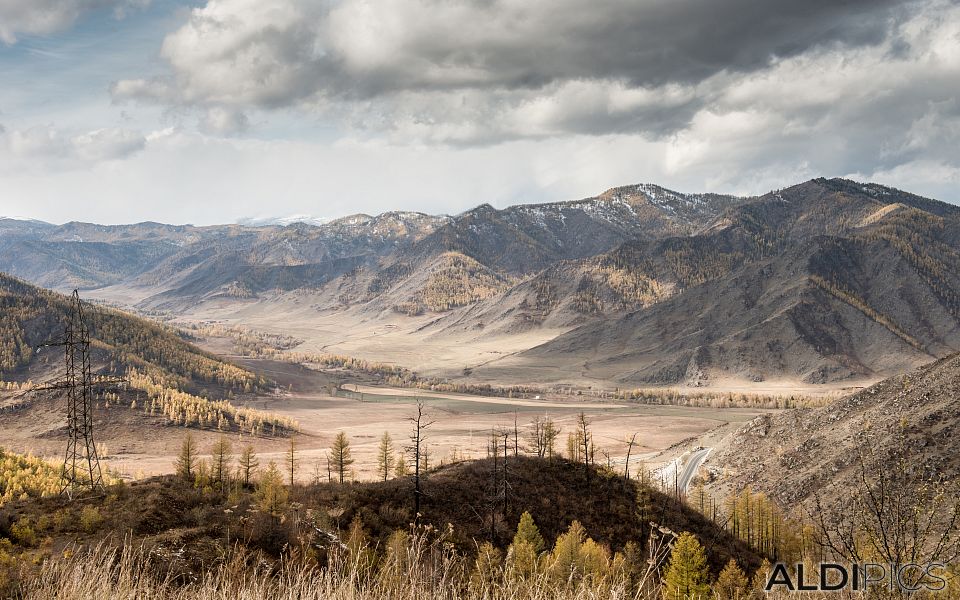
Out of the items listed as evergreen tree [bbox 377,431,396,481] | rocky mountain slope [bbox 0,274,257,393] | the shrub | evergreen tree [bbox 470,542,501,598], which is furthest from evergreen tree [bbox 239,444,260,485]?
rocky mountain slope [bbox 0,274,257,393]

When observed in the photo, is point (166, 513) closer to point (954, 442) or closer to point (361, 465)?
point (954, 442)

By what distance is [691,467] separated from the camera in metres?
96.8

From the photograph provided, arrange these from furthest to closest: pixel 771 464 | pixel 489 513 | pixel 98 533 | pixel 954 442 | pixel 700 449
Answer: pixel 700 449 → pixel 771 464 → pixel 954 442 → pixel 489 513 → pixel 98 533

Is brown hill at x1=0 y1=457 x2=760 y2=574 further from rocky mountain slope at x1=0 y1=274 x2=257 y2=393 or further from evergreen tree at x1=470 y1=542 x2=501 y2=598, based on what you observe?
rocky mountain slope at x1=0 y1=274 x2=257 y2=393

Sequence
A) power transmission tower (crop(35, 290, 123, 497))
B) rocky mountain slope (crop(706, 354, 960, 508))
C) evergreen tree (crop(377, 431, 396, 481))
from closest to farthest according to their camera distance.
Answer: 1. power transmission tower (crop(35, 290, 123, 497))
2. rocky mountain slope (crop(706, 354, 960, 508))
3. evergreen tree (crop(377, 431, 396, 481))

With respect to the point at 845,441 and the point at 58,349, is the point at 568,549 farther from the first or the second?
the point at 58,349

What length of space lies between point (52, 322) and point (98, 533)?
18855 cm

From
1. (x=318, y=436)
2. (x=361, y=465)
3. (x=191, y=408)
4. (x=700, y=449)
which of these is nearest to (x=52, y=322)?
(x=191, y=408)

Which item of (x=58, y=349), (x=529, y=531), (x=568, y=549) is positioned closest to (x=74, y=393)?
(x=529, y=531)

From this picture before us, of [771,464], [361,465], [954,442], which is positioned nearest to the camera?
[954,442]

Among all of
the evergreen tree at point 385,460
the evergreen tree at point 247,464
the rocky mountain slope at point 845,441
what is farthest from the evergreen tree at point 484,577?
the rocky mountain slope at point 845,441

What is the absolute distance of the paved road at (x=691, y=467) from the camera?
89.0 m

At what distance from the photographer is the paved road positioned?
89000 millimetres

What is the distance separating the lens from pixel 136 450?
12512 cm
